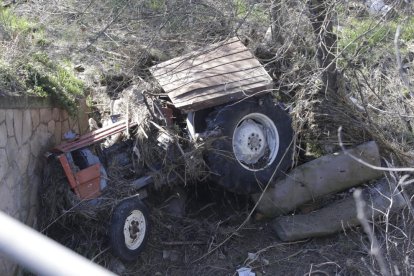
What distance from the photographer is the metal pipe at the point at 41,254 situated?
3.33 ft

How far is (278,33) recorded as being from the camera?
744 centimetres

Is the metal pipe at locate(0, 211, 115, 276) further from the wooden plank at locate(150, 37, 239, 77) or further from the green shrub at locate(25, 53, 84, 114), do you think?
the wooden plank at locate(150, 37, 239, 77)

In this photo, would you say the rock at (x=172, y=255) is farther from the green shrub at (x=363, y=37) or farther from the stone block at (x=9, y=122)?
the green shrub at (x=363, y=37)

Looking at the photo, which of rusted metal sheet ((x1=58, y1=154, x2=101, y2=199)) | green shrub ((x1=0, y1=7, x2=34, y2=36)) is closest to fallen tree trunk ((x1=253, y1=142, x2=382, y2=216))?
rusted metal sheet ((x1=58, y1=154, x2=101, y2=199))

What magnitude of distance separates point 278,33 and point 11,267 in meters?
4.02

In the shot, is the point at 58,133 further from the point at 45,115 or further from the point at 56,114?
the point at 45,115

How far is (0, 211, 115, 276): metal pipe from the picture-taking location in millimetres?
1016

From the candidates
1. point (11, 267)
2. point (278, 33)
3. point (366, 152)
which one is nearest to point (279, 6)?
point (278, 33)

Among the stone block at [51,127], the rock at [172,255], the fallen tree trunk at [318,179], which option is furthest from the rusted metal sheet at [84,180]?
the fallen tree trunk at [318,179]

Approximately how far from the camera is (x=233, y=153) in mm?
6473

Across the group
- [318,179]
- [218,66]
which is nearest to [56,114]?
[218,66]

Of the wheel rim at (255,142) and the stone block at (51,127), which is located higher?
the stone block at (51,127)

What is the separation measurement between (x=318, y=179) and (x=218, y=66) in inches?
66.6

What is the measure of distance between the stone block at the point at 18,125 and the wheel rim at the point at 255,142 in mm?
2146
